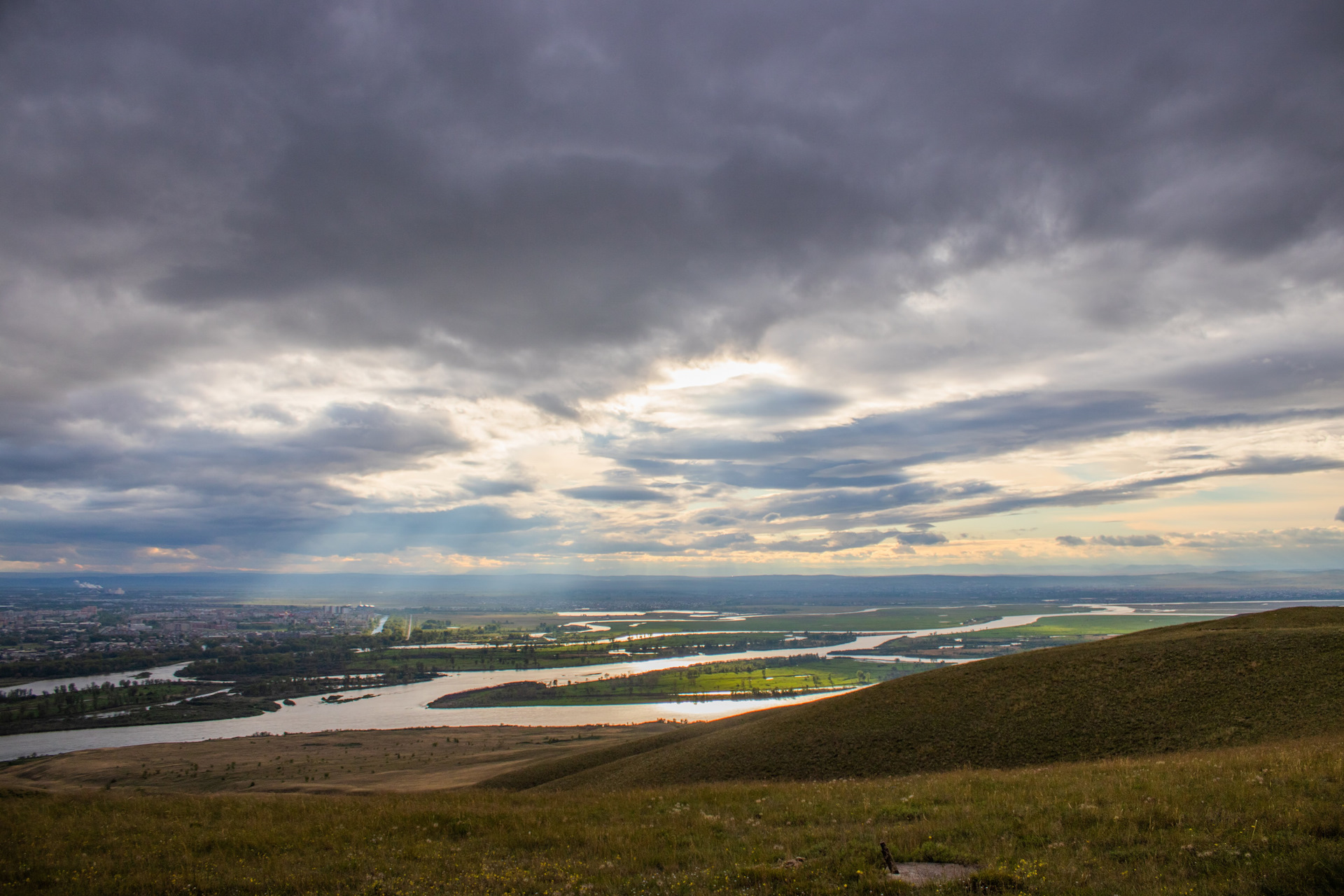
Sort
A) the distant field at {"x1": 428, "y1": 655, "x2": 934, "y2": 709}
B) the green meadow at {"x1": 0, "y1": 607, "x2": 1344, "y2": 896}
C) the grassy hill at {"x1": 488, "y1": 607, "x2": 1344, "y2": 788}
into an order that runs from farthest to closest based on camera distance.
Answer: the distant field at {"x1": 428, "y1": 655, "x2": 934, "y2": 709}, the grassy hill at {"x1": 488, "y1": 607, "x2": 1344, "y2": 788}, the green meadow at {"x1": 0, "y1": 607, "x2": 1344, "y2": 896}

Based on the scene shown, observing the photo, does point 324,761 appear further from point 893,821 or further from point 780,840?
point 893,821

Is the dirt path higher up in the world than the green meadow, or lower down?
lower down

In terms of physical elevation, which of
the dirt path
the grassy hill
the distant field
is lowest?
the distant field

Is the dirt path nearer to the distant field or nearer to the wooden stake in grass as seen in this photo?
the distant field

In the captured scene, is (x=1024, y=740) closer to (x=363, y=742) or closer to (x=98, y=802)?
(x=98, y=802)

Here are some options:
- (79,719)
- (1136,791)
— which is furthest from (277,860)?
(79,719)

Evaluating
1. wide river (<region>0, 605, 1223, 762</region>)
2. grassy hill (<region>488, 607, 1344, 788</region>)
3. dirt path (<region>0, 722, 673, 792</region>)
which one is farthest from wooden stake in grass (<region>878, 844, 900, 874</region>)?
wide river (<region>0, 605, 1223, 762</region>)

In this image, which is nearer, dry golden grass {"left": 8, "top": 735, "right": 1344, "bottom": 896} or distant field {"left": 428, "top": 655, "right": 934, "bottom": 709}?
dry golden grass {"left": 8, "top": 735, "right": 1344, "bottom": 896}
